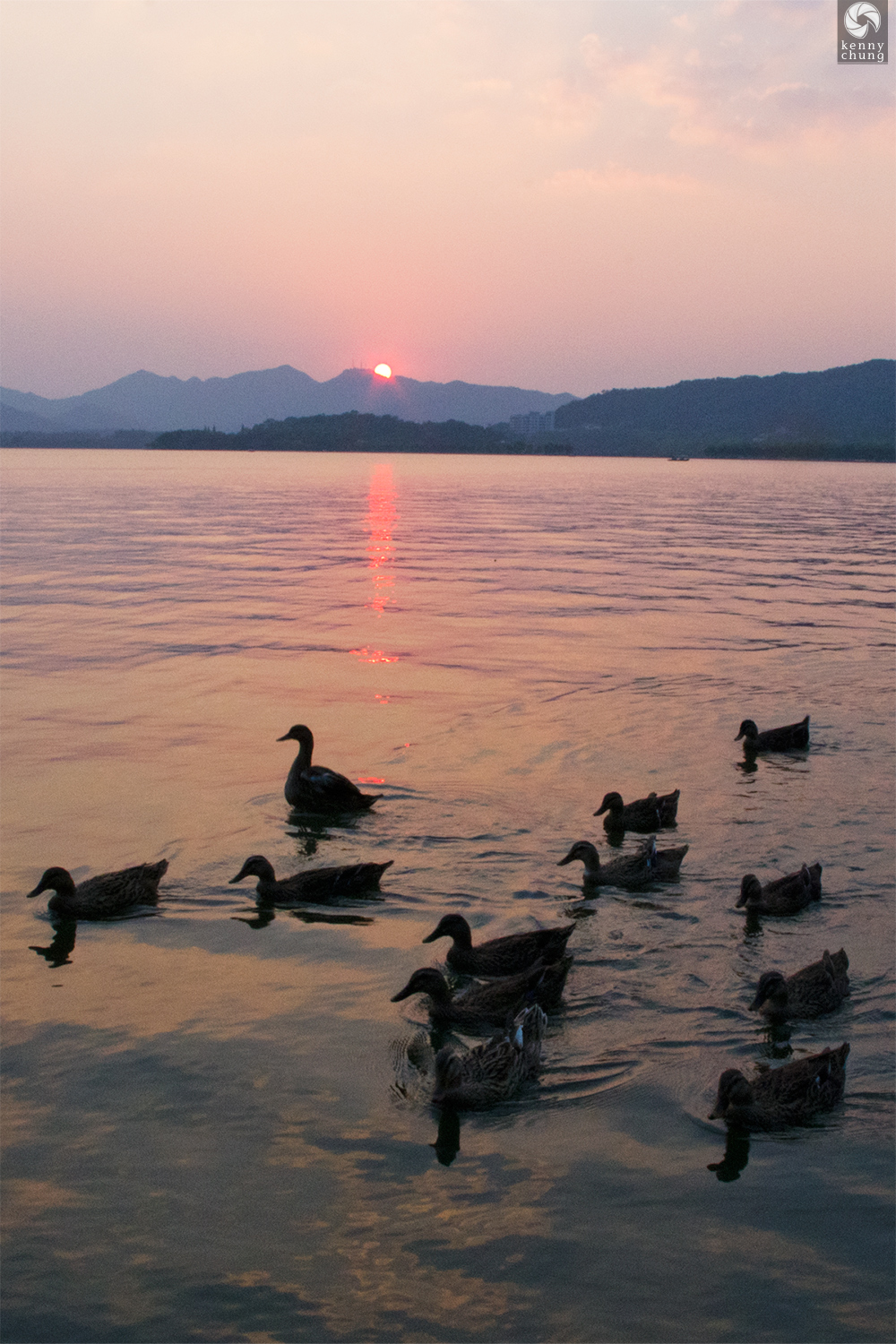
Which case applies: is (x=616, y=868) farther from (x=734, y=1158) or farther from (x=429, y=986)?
(x=734, y=1158)

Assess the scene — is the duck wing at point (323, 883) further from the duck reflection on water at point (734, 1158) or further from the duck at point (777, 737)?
the duck at point (777, 737)

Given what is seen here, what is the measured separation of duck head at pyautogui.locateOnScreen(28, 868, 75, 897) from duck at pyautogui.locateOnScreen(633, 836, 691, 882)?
18.7 ft

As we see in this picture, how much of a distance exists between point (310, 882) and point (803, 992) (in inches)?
189

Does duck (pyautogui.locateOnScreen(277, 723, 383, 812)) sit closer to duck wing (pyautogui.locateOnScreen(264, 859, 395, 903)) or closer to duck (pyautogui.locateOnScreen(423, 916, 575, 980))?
duck wing (pyautogui.locateOnScreen(264, 859, 395, 903))

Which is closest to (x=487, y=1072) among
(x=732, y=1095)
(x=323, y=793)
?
(x=732, y=1095)

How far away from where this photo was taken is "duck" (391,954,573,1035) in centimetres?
893

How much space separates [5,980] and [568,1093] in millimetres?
4923

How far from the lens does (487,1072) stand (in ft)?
25.8

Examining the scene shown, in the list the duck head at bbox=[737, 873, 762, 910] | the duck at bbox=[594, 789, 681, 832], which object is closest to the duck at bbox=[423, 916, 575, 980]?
the duck head at bbox=[737, 873, 762, 910]

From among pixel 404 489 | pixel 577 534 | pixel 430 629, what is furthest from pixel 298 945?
pixel 404 489

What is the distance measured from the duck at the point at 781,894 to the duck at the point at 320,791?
15.8ft

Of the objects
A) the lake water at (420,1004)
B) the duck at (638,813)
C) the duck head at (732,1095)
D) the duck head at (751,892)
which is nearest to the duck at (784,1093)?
the duck head at (732,1095)

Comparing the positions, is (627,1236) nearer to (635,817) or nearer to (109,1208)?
(109,1208)

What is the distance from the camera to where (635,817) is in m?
13.0
